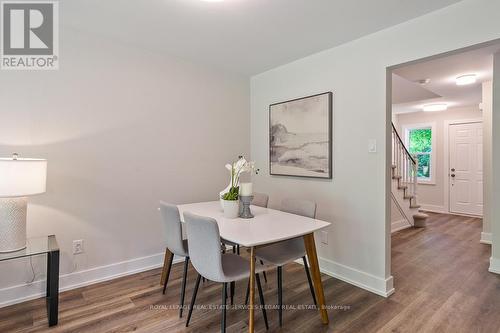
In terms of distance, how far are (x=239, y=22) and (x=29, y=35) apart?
5.85 ft

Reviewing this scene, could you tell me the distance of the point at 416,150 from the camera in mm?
6676

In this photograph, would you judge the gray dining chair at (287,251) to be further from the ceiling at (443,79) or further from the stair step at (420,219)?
the stair step at (420,219)

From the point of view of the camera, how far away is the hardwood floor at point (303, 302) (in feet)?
6.40

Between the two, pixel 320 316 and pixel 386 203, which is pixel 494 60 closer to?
pixel 386 203

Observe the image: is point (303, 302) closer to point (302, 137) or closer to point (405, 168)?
point (302, 137)

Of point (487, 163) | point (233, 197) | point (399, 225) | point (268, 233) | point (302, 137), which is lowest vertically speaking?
point (399, 225)

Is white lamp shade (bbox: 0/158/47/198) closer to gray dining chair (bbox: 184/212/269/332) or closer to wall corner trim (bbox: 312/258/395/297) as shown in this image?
gray dining chair (bbox: 184/212/269/332)

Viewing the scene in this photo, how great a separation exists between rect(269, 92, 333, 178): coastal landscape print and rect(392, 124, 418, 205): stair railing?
2.81 meters

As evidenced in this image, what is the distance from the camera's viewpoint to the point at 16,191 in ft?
6.03

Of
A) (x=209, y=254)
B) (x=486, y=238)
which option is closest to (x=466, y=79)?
(x=486, y=238)

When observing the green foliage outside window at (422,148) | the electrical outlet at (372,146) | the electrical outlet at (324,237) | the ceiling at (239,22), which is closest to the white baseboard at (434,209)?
the green foliage outside window at (422,148)

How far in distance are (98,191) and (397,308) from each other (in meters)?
2.83

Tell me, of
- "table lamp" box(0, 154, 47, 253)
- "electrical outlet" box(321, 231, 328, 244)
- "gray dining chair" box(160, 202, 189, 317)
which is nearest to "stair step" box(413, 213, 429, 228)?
"electrical outlet" box(321, 231, 328, 244)

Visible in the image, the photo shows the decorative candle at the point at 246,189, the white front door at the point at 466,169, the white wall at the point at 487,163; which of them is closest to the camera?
the decorative candle at the point at 246,189
